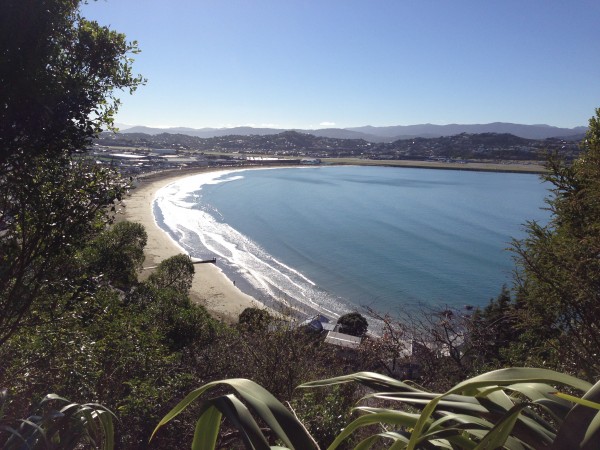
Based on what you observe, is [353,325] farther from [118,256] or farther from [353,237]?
[353,237]

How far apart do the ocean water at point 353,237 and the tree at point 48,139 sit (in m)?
6.74

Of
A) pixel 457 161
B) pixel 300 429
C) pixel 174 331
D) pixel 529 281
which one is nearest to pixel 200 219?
pixel 174 331

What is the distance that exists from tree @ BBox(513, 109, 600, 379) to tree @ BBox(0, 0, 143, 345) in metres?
5.33

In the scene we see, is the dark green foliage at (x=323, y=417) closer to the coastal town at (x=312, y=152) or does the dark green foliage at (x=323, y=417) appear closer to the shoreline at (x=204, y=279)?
the shoreline at (x=204, y=279)

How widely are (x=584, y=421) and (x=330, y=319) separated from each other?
1725cm

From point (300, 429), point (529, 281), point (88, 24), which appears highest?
point (88, 24)

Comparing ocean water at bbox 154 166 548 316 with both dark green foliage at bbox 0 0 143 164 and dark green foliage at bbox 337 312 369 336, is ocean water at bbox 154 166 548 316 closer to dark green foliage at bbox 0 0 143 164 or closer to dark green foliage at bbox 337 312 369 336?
dark green foliage at bbox 337 312 369 336

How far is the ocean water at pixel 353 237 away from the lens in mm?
21984

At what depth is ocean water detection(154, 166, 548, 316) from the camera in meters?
22.0

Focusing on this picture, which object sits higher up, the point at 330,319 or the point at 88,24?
the point at 88,24

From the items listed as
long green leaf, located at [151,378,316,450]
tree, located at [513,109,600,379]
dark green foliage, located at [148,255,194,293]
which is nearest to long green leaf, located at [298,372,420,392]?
long green leaf, located at [151,378,316,450]

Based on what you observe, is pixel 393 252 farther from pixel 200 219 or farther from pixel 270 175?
pixel 270 175

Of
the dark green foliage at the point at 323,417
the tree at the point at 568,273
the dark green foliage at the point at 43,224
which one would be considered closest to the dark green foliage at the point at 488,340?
the tree at the point at 568,273

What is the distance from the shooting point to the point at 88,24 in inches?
163
